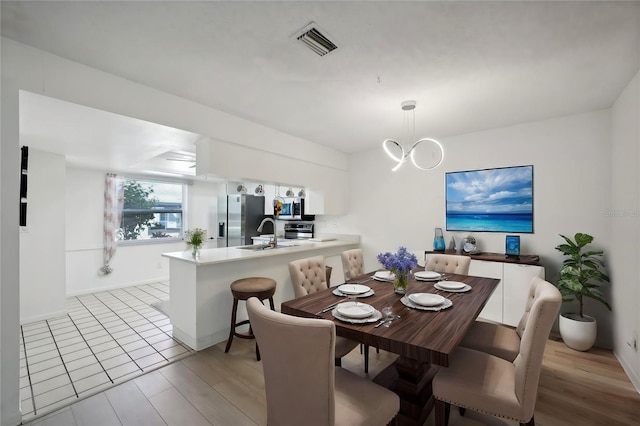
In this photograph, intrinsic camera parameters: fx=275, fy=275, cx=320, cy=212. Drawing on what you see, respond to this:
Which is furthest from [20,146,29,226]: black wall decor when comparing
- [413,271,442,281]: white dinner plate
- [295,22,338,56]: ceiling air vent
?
[413,271,442,281]: white dinner plate

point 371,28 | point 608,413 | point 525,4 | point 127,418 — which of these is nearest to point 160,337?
point 127,418

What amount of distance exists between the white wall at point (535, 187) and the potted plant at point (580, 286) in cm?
26

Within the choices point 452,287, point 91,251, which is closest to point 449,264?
point 452,287

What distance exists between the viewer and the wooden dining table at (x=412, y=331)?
53.5 inches

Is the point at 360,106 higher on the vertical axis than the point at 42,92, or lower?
higher

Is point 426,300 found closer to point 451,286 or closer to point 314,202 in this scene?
point 451,286

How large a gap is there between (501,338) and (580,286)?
1.46 m

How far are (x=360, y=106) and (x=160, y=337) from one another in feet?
11.4

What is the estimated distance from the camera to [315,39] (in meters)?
1.87

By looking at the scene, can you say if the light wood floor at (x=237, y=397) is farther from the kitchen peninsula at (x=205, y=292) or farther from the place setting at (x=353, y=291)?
the place setting at (x=353, y=291)

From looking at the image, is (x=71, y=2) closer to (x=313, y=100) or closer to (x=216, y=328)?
(x=313, y=100)

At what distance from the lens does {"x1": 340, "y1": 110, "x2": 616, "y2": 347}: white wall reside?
316cm

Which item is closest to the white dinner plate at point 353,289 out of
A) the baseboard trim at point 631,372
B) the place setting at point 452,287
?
the place setting at point 452,287

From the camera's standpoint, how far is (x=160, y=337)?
3170mm
